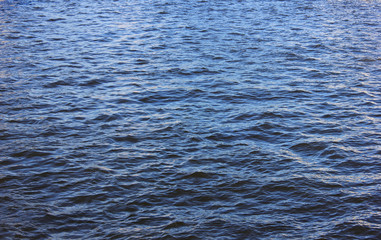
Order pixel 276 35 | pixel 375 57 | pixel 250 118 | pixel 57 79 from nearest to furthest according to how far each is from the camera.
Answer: pixel 250 118 < pixel 57 79 < pixel 375 57 < pixel 276 35

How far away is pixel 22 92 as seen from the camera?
598 inches

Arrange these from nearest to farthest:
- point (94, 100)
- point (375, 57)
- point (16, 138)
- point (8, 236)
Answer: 1. point (8, 236)
2. point (16, 138)
3. point (94, 100)
4. point (375, 57)

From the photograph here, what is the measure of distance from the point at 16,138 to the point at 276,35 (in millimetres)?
16183

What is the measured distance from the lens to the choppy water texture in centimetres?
855

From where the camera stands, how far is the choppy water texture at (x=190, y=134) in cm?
855

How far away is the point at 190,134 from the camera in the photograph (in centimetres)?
1229

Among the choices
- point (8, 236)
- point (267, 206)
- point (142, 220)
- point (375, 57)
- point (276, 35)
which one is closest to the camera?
point (8, 236)

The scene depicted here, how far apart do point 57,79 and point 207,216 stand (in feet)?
34.0

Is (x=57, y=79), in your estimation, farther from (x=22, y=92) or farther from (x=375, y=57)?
(x=375, y=57)

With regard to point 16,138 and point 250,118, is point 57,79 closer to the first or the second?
point 16,138

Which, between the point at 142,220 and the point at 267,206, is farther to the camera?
the point at 267,206

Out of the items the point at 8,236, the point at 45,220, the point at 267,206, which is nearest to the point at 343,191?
the point at 267,206

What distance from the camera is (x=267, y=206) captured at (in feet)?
29.5

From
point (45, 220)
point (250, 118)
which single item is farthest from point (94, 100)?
point (45, 220)
